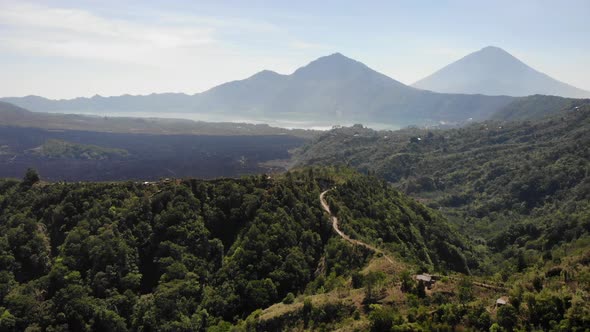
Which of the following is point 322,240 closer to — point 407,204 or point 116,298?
point 116,298

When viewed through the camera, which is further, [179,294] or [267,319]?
[179,294]

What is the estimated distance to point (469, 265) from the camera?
87.9 meters

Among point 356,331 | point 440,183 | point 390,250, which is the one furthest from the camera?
point 440,183

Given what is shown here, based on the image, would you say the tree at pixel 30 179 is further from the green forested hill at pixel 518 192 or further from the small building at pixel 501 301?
the green forested hill at pixel 518 192

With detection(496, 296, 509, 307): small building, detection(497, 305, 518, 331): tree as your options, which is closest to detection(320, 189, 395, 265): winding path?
detection(496, 296, 509, 307): small building

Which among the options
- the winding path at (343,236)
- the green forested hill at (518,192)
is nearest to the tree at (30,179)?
the winding path at (343,236)

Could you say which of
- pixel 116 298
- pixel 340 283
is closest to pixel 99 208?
pixel 116 298

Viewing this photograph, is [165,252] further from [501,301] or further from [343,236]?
[501,301]

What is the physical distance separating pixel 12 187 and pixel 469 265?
94.0 m

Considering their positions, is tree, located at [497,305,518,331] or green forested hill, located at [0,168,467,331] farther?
green forested hill, located at [0,168,467,331]

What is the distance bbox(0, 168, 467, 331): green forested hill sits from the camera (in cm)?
5569

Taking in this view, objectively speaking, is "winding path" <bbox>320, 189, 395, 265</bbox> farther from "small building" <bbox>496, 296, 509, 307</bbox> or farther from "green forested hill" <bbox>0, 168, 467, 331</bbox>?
"small building" <bbox>496, 296, 509, 307</bbox>

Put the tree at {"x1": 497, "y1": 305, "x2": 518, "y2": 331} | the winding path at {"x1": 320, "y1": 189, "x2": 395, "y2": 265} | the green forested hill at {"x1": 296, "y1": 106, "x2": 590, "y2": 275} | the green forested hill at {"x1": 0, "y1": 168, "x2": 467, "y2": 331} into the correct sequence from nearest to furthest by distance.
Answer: the tree at {"x1": 497, "y1": 305, "x2": 518, "y2": 331} < the green forested hill at {"x1": 0, "y1": 168, "x2": 467, "y2": 331} < the winding path at {"x1": 320, "y1": 189, "x2": 395, "y2": 265} < the green forested hill at {"x1": 296, "y1": 106, "x2": 590, "y2": 275}

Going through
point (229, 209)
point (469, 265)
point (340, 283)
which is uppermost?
point (229, 209)
